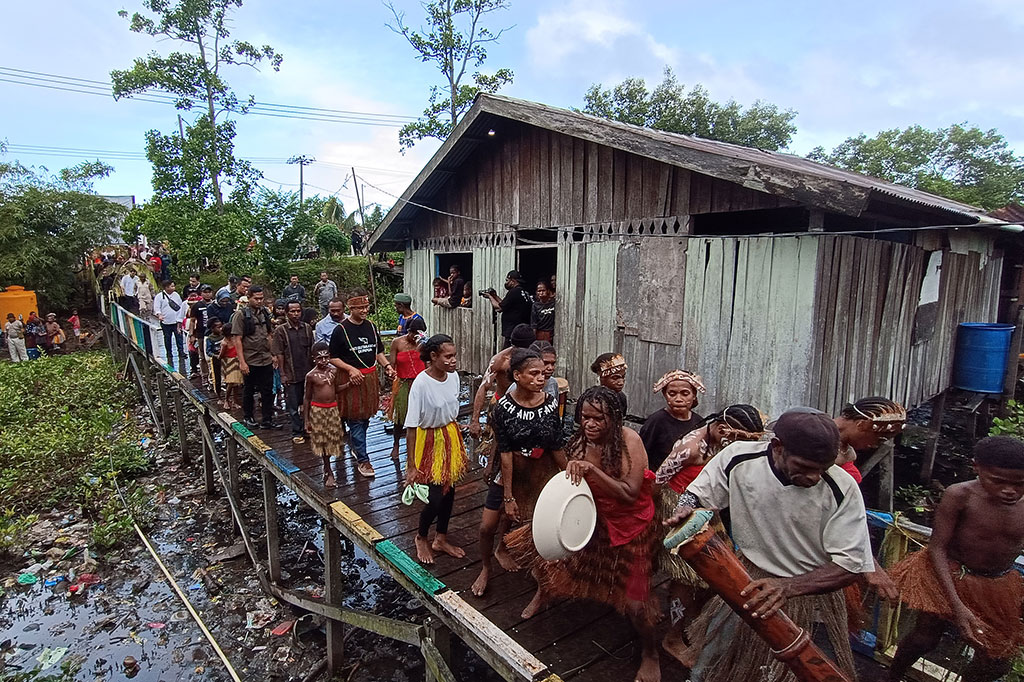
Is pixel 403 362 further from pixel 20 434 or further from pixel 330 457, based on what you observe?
pixel 20 434

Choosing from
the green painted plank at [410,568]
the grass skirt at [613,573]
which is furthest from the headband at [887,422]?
the green painted plank at [410,568]

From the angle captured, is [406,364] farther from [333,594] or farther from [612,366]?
[612,366]

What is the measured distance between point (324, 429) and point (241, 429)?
2.11 metres

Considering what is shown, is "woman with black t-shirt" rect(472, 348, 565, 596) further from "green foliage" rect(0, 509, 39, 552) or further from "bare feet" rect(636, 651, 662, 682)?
"green foliage" rect(0, 509, 39, 552)

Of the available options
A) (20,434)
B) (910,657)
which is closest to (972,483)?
(910,657)

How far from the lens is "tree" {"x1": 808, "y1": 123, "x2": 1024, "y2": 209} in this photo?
22656 mm

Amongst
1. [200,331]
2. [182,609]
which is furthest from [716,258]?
[200,331]

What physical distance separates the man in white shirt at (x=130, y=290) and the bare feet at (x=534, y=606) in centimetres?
1499

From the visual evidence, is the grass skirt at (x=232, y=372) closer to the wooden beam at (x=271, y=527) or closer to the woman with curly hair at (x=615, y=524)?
the wooden beam at (x=271, y=527)

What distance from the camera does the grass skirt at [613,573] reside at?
9.90ft

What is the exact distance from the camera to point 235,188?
1836cm

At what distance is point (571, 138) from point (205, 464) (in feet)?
26.2

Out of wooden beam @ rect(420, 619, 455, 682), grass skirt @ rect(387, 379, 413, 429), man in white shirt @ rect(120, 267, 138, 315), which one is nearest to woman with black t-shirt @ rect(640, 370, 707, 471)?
wooden beam @ rect(420, 619, 455, 682)

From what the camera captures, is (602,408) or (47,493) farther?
(47,493)
